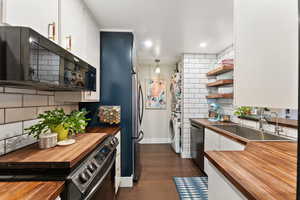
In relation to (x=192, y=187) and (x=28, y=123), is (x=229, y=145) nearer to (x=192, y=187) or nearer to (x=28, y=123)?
(x=192, y=187)

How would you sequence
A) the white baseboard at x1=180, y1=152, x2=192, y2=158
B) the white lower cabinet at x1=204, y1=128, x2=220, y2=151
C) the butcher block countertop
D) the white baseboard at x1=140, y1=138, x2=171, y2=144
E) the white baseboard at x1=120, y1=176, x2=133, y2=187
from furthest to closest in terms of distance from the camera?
the white baseboard at x1=140, y1=138, x2=171, y2=144 → the white baseboard at x1=180, y1=152, x2=192, y2=158 → the white baseboard at x1=120, y1=176, x2=133, y2=187 → the white lower cabinet at x1=204, y1=128, x2=220, y2=151 → the butcher block countertop

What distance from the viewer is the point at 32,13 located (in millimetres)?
1010

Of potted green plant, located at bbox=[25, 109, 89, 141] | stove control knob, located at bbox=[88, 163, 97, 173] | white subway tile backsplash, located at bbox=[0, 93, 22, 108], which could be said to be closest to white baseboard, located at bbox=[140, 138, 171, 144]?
potted green plant, located at bbox=[25, 109, 89, 141]

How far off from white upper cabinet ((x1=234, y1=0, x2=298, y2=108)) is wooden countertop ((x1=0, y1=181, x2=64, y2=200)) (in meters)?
0.99

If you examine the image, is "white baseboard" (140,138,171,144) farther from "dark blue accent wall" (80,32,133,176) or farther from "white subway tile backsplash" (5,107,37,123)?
"white subway tile backsplash" (5,107,37,123)

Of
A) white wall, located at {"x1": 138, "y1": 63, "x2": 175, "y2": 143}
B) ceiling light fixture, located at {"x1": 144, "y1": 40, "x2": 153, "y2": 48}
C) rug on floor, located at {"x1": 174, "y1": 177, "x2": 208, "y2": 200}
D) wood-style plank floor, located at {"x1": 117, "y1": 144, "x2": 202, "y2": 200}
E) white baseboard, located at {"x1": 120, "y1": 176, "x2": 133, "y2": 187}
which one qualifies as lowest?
wood-style plank floor, located at {"x1": 117, "y1": 144, "x2": 202, "y2": 200}

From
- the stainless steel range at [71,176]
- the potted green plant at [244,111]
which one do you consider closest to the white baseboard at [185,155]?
the potted green plant at [244,111]

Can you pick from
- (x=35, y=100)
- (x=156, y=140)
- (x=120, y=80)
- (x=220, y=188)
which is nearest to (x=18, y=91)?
(x=35, y=100)

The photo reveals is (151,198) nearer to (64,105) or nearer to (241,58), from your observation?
(64,105)

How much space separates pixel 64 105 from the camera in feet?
6.87

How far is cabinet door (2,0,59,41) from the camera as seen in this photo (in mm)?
832

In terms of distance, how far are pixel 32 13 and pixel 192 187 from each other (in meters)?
2.73

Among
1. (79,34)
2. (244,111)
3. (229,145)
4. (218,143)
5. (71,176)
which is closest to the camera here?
(71,176)

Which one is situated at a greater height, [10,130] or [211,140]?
[10,130]
